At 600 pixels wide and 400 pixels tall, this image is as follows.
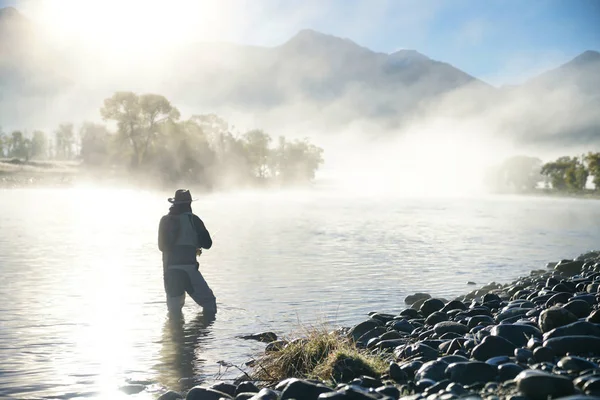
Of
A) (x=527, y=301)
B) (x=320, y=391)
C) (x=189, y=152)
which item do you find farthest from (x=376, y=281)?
(x=189, y=152)

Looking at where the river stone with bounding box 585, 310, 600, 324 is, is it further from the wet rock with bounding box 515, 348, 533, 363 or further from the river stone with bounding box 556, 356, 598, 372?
the river stone with bounding box 556, 356, 598, 372

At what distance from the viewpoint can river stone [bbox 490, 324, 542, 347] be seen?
9.16 meters

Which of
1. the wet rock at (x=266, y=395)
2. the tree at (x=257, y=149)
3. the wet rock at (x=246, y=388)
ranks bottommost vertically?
the wet rock at (x=246, y=388)

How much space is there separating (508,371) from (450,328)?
346 centimetres

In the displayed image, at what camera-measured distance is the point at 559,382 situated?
6414 mm

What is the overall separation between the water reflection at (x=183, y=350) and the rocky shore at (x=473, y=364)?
1.12 m

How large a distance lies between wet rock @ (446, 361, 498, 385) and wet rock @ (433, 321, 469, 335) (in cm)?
312

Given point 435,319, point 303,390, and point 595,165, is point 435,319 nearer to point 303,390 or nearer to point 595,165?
point 303,390

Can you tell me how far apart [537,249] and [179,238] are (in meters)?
26.3

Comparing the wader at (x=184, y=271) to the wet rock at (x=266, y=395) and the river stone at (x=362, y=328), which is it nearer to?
the river stone at (x=362, y=328)

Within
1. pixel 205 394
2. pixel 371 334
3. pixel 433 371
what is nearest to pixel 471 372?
pixel 433 371

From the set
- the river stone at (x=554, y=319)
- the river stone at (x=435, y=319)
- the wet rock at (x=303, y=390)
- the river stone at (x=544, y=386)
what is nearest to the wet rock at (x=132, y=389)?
the wet rock at (x=303, y=390)

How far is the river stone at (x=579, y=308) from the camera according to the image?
33.6 feet

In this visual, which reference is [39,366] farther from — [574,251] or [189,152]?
[189,152]
